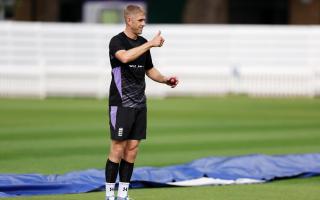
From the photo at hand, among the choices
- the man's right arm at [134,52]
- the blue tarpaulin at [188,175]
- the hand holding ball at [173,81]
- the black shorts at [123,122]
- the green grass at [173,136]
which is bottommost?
the green grass at [173,136]

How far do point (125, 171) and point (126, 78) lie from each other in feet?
3.21

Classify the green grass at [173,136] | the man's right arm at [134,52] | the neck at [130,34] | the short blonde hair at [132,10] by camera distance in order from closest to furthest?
the man's right arm at [134,52], the short blonde hair at [132,10], the neck at [130,34], the green grass at [173,136]

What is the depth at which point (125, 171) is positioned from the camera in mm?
9742

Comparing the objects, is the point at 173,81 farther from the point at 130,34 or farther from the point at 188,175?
the point at 188,175

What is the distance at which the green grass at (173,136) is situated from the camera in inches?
443

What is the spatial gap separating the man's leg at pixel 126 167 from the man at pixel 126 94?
10 millimetres

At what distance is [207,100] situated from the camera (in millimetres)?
26438

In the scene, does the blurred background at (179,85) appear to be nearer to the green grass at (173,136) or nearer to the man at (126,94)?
the green grass at (173,136)

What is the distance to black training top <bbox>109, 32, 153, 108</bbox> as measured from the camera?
9484 millimetres

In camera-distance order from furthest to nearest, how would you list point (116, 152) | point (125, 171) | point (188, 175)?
point (188, 175) → point (125, 171) → point (116, 152)

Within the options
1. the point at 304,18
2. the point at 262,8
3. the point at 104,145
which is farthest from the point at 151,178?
the point at 262,8

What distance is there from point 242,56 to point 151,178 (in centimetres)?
1638

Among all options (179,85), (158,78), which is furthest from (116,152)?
(179,85)

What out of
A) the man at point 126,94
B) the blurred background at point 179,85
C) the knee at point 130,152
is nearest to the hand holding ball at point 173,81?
the man at point 126,94
